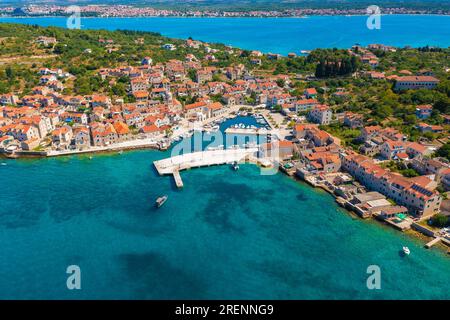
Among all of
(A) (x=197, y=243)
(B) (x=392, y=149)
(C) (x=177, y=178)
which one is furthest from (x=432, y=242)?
(C) (x=177, y=178)

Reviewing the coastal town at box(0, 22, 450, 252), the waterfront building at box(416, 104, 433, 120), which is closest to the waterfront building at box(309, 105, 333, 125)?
the coastal town at box(0, 22, 450, 252)

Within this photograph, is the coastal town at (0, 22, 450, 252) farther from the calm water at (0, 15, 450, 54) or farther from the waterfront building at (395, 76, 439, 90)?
the calm water at (0, 15, 450, 54)

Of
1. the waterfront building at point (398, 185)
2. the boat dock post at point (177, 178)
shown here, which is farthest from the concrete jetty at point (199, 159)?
the waterfront building at point (398, 185)

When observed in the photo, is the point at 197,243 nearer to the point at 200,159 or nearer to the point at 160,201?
the point at 160,201

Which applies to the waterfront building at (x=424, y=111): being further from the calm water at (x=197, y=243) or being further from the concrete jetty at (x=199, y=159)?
the calm water at (x=197, y=243)

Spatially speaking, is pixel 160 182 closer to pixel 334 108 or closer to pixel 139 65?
pixel 334 108

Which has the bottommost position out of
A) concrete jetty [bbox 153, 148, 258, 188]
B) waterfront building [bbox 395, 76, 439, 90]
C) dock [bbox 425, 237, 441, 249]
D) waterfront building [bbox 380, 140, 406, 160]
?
dock [bbox 425, 237, 441, 249]
